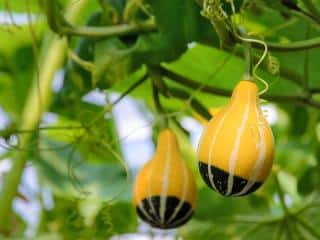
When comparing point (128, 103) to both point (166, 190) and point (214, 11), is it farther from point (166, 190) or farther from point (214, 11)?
point (214, 11)

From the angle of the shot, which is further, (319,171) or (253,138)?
(319,171)

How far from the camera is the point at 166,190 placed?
748mm

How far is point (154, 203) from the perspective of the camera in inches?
29.8

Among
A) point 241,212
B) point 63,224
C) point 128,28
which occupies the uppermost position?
point 128,28

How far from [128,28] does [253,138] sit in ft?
0.87

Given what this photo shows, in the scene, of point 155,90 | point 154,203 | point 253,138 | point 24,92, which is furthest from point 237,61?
point 24,92

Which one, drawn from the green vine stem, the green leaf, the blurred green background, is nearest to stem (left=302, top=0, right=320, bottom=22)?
the blurred green background

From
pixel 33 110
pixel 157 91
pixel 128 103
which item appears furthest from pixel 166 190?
pixel 128 103

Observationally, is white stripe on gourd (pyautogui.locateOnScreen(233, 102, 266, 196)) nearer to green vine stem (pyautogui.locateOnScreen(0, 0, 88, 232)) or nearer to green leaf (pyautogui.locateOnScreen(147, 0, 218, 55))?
green leaf (pyautogui.locateOnScreen(147, 0, 218, 55))

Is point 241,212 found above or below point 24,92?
below

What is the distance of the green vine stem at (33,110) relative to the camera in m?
1.02

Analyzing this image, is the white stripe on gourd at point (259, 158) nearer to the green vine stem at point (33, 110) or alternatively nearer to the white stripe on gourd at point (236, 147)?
the white stripe on gourd at point (236, 147)

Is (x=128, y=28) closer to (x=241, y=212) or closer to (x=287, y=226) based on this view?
(x=287, y=226)

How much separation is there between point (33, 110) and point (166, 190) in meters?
0.37
